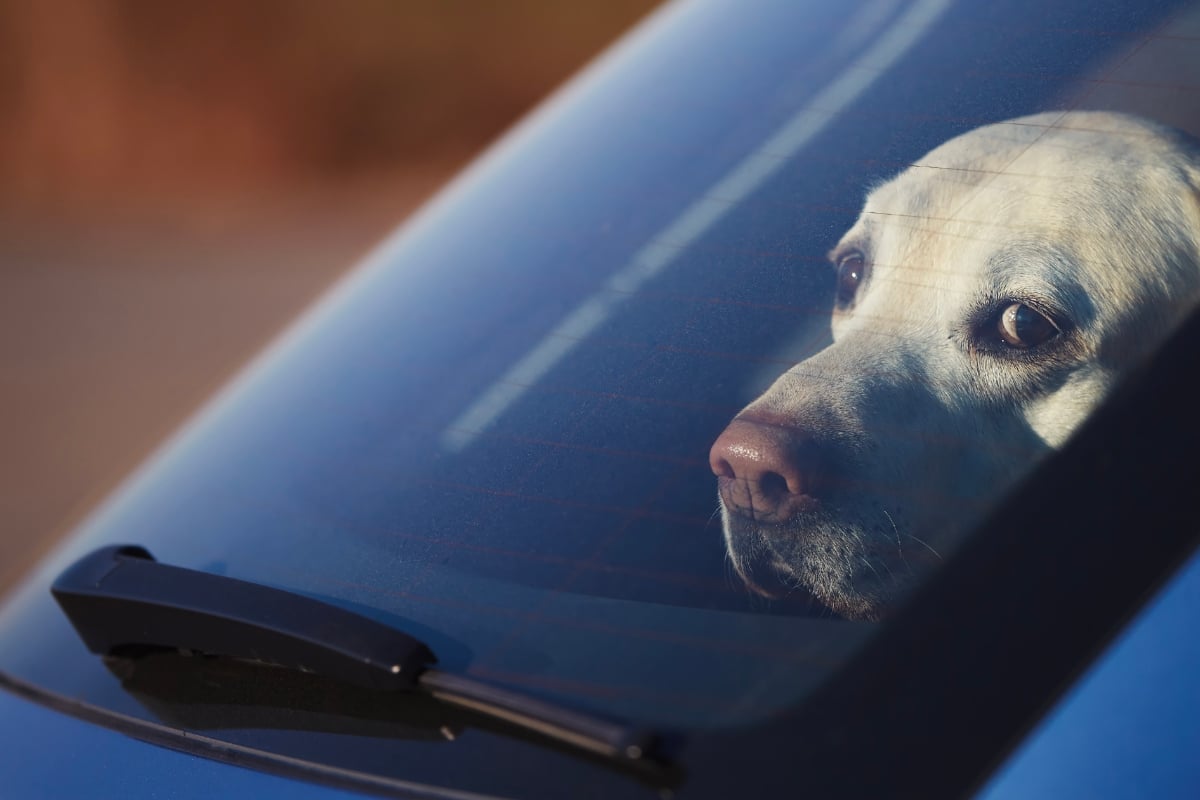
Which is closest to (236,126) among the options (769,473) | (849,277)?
(849,277)

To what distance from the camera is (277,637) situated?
4.20ft

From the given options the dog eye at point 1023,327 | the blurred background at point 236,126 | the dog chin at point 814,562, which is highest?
the blurred background at point 236,126

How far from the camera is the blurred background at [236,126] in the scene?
9.25m

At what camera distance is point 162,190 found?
11.3m

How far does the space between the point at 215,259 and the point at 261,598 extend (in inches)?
337

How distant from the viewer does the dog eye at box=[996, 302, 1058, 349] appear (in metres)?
1.39

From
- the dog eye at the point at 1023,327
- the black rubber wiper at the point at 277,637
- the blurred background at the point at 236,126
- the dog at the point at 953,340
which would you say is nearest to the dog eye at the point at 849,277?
the dog at the point at 953,340

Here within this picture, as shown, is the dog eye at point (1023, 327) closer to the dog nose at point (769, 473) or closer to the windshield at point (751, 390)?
the windshield at point (751, 390)

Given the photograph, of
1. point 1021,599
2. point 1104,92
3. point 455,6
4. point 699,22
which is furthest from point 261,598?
point 455,6

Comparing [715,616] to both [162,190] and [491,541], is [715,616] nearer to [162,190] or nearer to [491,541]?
[491,541]

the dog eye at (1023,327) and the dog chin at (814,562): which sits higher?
the dog eye at (1023,327)

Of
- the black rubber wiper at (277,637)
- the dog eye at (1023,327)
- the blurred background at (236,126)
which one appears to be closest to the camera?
the black rubber wiper at (277,637)

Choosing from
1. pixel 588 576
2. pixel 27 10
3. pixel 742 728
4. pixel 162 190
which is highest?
pixel 27 10

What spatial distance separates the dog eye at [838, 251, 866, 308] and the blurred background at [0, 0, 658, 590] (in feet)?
23.9
